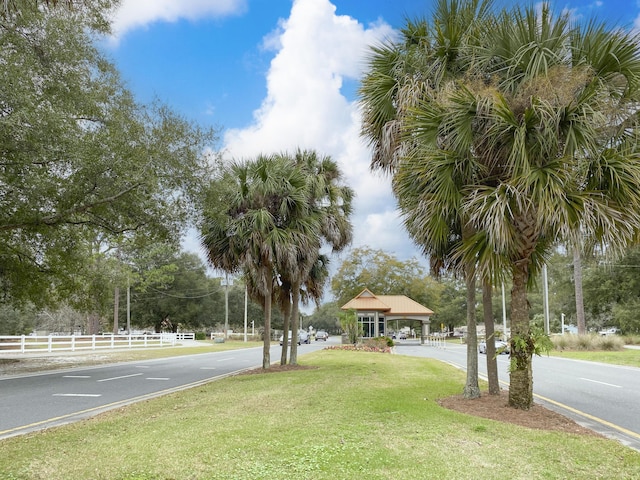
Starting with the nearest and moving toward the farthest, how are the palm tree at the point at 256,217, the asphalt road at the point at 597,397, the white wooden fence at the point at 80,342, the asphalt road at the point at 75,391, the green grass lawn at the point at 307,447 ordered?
the green grass lawn at the point at 307,447 < the asphalt road at the point at 597,397 < the asphalt road at the point at 75,391 < the palm tree at the point at 256,217 < the white wooden fence at the point at 80,342

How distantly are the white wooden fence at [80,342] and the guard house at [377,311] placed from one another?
17.0 metres

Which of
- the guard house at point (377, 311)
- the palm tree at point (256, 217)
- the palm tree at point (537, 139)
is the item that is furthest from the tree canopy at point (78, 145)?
the guard house at point (377, 311)

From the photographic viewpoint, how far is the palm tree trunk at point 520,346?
874 cm

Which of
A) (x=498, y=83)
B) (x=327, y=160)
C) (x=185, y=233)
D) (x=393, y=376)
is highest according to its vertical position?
(x=327, y=160)

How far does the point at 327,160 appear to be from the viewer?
63.4 ft

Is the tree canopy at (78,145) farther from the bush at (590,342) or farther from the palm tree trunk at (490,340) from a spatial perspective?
the bush at (590,342)

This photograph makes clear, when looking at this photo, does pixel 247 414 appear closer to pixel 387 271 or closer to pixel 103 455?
pixel 103 455

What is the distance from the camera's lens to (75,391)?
12.9m

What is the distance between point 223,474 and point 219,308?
7101 centimetres

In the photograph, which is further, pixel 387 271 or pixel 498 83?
pixel 387 271

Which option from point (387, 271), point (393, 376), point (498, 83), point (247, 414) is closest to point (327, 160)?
point (393, 376)

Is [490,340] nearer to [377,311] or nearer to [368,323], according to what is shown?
[377,311]

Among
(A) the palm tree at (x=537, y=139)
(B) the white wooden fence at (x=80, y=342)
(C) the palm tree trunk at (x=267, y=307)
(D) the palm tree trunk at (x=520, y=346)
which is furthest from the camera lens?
(B) the white wooden fence at (x=80, y=342)

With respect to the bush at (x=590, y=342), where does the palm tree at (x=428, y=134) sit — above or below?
above
